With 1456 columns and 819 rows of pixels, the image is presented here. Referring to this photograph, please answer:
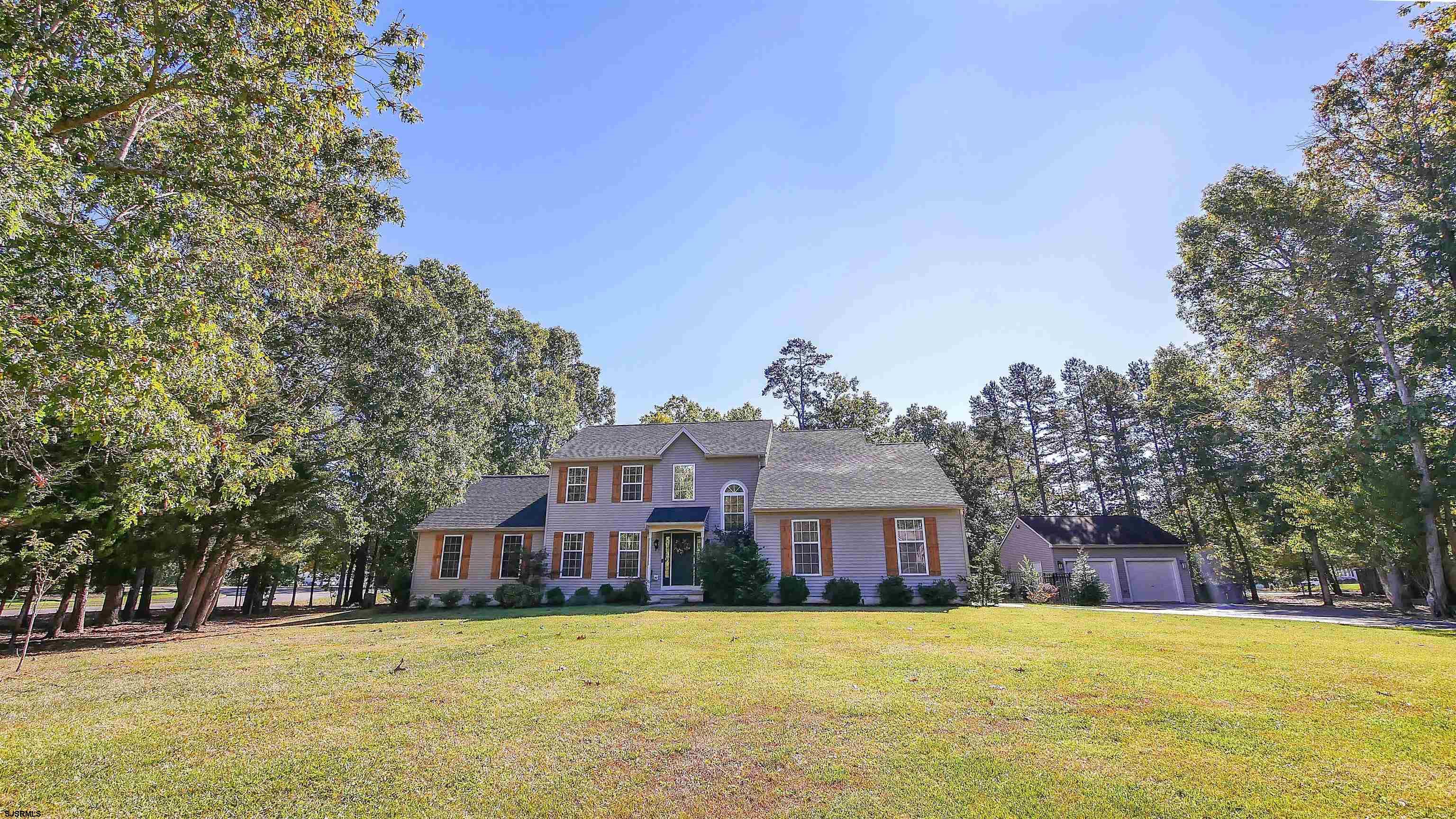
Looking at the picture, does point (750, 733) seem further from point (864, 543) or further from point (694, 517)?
point (694, 517)

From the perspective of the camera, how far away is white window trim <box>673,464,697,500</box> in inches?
961

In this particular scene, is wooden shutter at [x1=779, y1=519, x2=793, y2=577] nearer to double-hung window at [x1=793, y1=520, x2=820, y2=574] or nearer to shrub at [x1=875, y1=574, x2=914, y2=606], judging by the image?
double-hung window at [x1=793, y1=520, x2=820, y2=574]

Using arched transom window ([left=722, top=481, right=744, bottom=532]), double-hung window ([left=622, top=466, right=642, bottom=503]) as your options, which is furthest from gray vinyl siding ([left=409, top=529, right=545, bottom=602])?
arched transom window ([left=722, top=481, right=744, bottom=532])

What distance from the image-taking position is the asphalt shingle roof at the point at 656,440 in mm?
25031

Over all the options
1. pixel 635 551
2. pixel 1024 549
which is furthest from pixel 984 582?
pixel 1024 549

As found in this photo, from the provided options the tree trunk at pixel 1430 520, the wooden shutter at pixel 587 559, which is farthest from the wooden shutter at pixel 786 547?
the tree trunk at pixel 1430 520

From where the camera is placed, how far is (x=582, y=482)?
81.8ft

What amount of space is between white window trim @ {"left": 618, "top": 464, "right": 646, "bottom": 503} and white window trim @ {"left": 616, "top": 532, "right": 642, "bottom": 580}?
1.31 meters

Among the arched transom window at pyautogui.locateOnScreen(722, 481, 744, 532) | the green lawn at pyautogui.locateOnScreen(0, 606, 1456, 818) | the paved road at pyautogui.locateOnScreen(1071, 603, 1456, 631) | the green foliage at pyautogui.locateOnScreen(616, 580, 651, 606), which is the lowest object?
the paved road at pyautogui.locateOnScreen(1071, 603, 1456, 631)

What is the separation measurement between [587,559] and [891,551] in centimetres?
1180

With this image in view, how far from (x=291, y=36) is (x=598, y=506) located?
1841cm

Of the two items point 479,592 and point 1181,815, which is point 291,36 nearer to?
point 1181,815

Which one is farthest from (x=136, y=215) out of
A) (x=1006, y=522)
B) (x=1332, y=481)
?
(x=1006, y=522)

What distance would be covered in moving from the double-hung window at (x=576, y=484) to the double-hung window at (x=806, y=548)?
9.01 m
